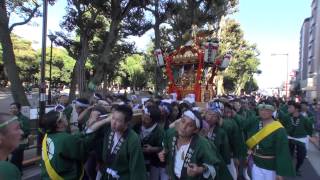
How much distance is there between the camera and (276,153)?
6680mm

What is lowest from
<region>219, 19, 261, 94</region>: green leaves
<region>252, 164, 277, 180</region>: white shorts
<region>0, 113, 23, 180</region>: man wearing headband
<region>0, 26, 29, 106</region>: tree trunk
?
<region>252, 164, 277, 180</region>: white shorts

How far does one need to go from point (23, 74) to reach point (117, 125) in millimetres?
63432

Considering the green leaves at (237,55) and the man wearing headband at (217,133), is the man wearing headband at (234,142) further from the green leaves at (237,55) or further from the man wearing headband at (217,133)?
the green leaves at (237,55)

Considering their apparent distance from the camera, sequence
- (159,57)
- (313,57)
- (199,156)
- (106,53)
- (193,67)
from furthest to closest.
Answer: (313,57), (159,57), (193,67), (106,53), (199,156)

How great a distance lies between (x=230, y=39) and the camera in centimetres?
4509

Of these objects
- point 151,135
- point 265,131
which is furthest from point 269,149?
point 151,135

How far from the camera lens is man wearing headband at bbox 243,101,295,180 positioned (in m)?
6.55

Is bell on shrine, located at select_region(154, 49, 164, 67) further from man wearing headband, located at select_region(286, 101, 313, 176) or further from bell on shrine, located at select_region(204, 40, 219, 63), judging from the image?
man wearing headband, located at select_region(286, 101, 313, 176)

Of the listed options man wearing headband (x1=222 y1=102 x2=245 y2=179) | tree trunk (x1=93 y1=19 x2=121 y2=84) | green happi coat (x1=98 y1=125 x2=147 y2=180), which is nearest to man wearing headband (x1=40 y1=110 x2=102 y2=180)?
green happi coat (x1=98 y1=125 x2=147 y2=180)

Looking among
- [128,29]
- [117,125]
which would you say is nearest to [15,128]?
[117,125]

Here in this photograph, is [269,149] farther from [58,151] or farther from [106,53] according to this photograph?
[106,53]

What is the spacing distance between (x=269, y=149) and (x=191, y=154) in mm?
2500

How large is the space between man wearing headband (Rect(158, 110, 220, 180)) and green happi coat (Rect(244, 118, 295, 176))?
2138mm

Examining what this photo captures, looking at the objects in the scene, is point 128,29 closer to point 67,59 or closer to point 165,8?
point 165,8
